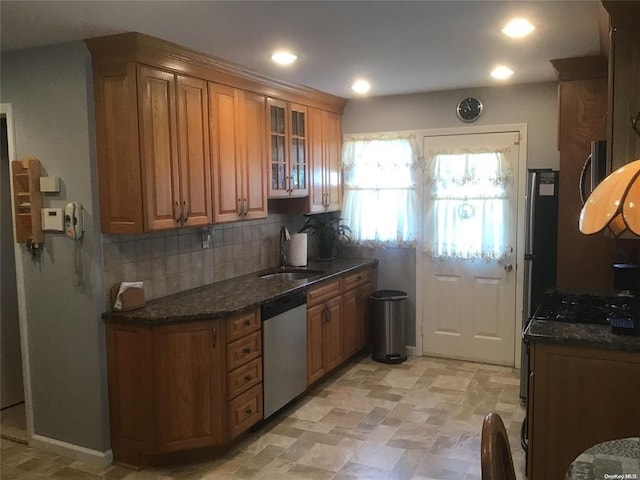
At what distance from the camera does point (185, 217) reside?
11.3ft

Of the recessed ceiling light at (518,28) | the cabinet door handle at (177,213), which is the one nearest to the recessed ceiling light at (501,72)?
the recessed ceiling light at (518,28)

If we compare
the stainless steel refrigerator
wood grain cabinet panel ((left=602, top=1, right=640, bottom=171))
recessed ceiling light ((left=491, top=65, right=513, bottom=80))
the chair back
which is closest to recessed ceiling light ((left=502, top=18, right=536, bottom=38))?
wood grain cabinet panel ((left=602, top=1, right=640, bottom=171))

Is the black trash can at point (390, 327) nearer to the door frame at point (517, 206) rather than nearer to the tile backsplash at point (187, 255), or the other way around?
the door frame at point (517, 206)

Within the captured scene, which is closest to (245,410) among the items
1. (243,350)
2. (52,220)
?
(243,350)

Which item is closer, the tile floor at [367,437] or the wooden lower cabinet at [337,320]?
the tile floor at [367,437]

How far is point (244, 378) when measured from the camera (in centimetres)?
347

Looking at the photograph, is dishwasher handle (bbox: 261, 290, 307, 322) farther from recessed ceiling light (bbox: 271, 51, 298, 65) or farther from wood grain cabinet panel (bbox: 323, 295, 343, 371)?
recessed ceiling light (bbox: 271, 51, 298, 65)

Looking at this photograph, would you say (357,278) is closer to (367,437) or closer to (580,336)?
(367,437)

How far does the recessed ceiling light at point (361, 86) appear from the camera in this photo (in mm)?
4410

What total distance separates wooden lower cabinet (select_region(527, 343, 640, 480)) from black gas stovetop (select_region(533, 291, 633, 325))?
0.31 m

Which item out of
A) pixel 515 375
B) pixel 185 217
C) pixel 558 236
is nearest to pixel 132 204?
pixel 185 217

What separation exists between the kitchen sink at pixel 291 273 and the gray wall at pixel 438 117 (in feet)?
2.99

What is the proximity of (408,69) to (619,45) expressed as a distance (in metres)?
1.74

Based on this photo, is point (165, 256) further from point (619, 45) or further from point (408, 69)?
point (619, 45)
